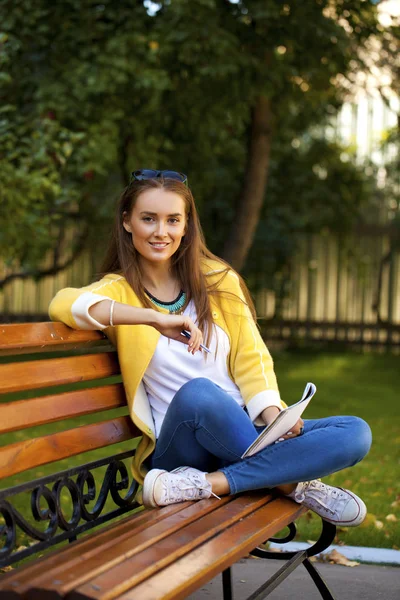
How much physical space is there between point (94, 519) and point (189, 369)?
2.02ft

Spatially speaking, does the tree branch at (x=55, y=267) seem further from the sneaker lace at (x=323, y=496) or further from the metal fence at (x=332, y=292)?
the sneaker lace at (x=323, y=496)

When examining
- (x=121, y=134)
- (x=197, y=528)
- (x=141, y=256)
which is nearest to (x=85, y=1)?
(x=121, y=134)

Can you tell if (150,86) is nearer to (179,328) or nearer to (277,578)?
(179,328)

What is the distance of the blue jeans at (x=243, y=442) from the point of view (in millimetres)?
2807

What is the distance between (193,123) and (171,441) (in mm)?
7218

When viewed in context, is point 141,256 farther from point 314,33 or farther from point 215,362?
point 314,33

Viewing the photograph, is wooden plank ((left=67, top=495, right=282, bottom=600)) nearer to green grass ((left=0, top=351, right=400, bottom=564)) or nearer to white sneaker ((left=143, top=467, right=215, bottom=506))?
white sneaker ((left=143, top=467, right=215, bottom=506))

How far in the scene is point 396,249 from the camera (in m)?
13.1

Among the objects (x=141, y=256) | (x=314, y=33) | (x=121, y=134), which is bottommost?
(x=141, y=256)

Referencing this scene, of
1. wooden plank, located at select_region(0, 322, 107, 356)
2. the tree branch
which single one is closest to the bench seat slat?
wooden plank, located at select_region(0, 322, 107, 356)

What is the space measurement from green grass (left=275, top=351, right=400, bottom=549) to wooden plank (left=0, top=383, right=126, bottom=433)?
152cm

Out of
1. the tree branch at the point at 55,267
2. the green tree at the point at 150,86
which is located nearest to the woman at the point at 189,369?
the green tree at the point at 150,86

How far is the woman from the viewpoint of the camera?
9.23 feet

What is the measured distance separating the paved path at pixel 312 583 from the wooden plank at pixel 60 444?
77 centimetres
